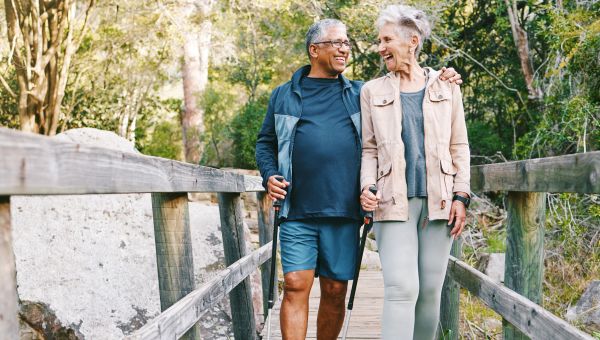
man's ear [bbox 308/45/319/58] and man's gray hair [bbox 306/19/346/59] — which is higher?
man's gray hair [bbox 306/19/346/59]

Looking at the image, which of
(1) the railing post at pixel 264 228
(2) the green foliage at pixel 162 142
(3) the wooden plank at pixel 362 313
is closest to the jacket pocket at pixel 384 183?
(3) the wooden plank at pixel 362 313

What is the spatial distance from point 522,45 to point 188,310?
942cm

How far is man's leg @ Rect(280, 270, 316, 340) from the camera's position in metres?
3.64

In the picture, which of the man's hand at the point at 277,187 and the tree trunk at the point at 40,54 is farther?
the tree trunk at the point at 40,54

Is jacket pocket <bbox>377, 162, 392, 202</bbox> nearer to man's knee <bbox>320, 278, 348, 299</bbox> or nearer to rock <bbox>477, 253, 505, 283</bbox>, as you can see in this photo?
man's knee <bbox>320, 278, 348, 299</bbox>

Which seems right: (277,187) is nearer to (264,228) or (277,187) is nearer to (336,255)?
(336,255)

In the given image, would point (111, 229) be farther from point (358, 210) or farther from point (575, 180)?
point (575, 180)

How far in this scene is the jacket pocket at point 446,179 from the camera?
327cm

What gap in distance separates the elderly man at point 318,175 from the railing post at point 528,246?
2.68 ft

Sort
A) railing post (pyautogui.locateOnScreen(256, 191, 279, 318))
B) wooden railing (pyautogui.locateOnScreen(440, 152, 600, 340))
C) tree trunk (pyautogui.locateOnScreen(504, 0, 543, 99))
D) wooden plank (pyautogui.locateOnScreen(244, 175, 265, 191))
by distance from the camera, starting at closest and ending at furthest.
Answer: wooden railing (pyautogui.locateOnScreen(440, 152, 600, 340))
wooden plank (pyautogui.locateOnScreen(244, 175, 265, 191))
railing post (pyautogui.locateOnScreen(256, 191, 279, 318))
tree trunk (pyautogui.locateOnScreen(504, 0, 543, 99))

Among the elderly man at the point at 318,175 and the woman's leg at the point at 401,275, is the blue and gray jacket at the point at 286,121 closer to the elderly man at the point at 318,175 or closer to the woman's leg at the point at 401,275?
the elderly man at the point at 318,175

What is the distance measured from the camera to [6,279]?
4.75 ft

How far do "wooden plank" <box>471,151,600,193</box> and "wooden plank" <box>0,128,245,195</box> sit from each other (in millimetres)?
1321

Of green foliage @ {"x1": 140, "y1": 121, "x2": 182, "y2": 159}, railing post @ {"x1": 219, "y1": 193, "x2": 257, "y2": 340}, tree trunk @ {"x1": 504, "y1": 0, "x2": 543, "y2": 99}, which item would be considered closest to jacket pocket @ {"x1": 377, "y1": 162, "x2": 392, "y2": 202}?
railing post @ {"x1": 219, "y1": 193, "x2": 257, "y2": 340}
